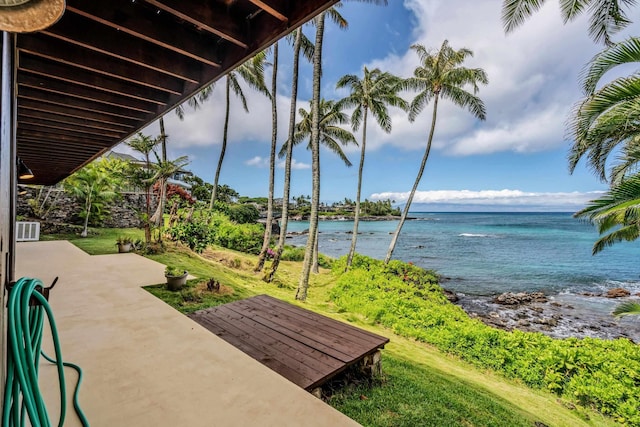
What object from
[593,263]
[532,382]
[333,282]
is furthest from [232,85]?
[593,263]

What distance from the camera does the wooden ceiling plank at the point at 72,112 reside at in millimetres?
2838

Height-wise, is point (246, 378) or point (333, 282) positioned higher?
point (246, 378)

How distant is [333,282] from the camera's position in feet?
36.1

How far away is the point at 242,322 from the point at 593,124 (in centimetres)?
541

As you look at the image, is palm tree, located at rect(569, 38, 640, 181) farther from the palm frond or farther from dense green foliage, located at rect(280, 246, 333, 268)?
dense green foliage, located at rect(280, 246, 333, 268)

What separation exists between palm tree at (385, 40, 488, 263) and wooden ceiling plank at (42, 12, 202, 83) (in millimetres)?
11196

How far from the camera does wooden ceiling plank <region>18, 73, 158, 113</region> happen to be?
2365 millimetres

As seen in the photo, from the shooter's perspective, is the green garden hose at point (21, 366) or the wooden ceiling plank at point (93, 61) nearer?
the green garden hose at point (21, 366)

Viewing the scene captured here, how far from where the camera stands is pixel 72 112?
10.2 ft

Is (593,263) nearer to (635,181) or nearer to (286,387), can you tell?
(635,181)

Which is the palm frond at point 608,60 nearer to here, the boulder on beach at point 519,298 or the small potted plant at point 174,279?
the small potted plant at point 174,279

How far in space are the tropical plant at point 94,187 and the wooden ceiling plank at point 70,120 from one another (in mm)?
8591

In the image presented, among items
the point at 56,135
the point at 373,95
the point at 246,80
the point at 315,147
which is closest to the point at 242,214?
the point at 246,80

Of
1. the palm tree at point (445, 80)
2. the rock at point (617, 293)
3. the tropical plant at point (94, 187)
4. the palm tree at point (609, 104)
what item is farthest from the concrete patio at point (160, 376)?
the rock at point (617, 293)
